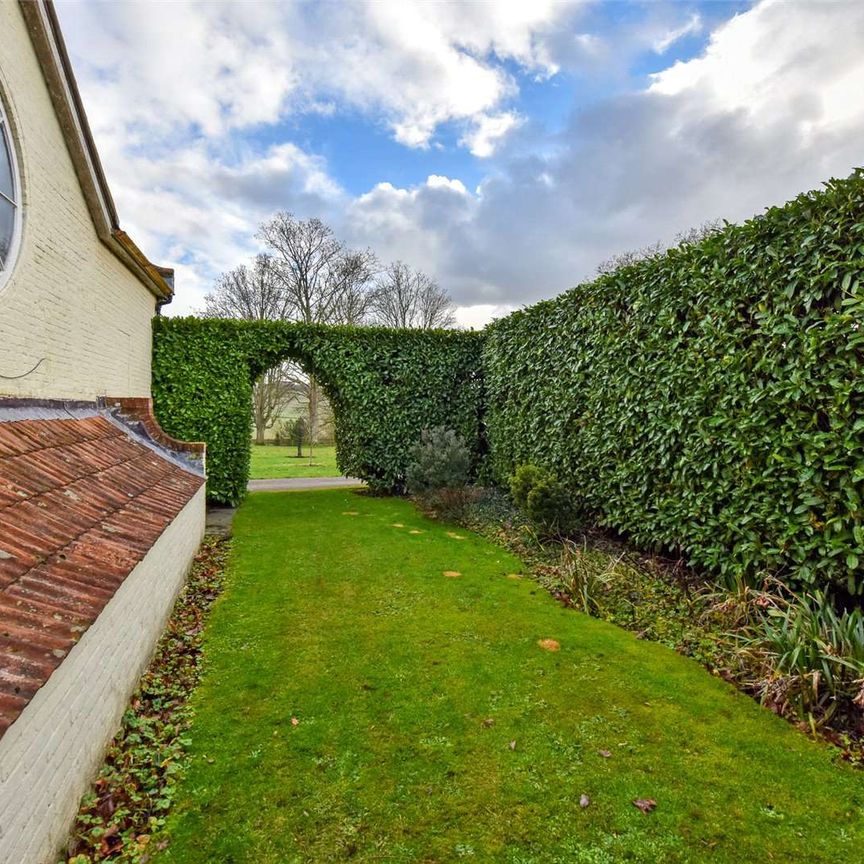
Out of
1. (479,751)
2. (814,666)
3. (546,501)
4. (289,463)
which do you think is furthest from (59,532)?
(289,463)

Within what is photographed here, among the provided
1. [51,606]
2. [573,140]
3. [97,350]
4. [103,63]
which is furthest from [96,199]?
[573,140]

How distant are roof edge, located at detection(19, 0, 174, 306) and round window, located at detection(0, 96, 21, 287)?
964mm

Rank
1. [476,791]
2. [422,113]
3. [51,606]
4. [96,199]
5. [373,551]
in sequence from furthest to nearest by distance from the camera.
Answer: [422,113] < [373,551] < [96,199] < [476,791] < [51,606]

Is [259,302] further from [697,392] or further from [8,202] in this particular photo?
[697,392]

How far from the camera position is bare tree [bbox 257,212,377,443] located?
26203 millimetres

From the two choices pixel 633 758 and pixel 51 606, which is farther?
pixel 633 758

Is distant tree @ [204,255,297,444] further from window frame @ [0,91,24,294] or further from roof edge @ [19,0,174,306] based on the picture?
window frame @ [0,91,24,294]

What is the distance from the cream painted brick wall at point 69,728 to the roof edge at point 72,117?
14.7ft

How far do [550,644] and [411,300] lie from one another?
32.5 m

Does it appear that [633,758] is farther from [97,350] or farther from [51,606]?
[97,350]

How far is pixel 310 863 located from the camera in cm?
210

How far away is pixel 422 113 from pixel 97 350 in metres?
9.12

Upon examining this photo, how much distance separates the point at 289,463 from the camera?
71.8ft

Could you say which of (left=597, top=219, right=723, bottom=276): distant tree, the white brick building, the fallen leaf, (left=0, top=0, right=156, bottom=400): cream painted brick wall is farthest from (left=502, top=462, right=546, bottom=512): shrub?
(left=597, top=219, right=723, bottom=276): distant tree
